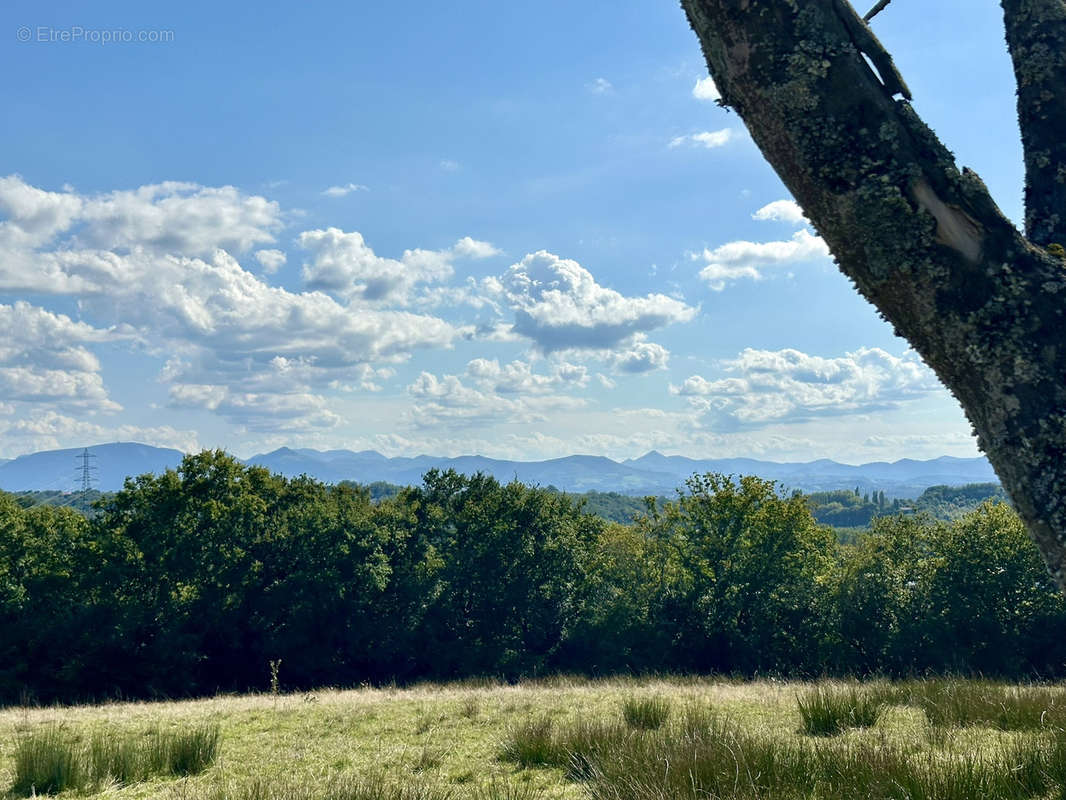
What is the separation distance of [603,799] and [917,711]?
6.49 meters

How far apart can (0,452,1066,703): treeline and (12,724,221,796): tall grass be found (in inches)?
1280

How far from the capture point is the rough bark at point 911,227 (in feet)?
7.48

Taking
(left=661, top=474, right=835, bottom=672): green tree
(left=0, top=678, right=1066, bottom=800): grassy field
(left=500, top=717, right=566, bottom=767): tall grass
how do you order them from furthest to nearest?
(left=661, top=474, right=835, bottom=672): green tree < (left=500, top=717, right=566, bottom=767): tall grass < (left=0, top=678, right=1066, bottom=800): grassy field

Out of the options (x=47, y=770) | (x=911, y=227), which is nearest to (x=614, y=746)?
(x=47, y=770)

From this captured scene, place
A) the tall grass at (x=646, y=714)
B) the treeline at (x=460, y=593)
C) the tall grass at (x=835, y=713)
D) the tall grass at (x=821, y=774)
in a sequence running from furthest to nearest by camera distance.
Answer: the treeline at (x=460, y=593), the tall grass at (x=646, y=714), the tall grass at (x=835, y=713), the tall grass at (x=821, y=774)

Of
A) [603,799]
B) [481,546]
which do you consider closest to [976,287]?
[603,799]

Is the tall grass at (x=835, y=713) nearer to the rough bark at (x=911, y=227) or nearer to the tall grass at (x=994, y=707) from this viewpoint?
the tall grass at (x=994, y=707)

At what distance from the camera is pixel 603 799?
4824 millimetres

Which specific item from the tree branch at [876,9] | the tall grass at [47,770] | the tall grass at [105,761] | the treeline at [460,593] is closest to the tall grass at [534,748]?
the tall grass at [105,761]

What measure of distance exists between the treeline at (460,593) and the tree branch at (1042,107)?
36.9 meters

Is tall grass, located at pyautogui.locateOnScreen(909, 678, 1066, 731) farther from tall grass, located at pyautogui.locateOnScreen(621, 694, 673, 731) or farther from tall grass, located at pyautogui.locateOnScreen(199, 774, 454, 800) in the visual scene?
tall grass, located at pyautogui.locateOnScreen(199, 774, 454, 800)

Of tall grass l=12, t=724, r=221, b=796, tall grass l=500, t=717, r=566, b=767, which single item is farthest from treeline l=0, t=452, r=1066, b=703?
tall grass l=12, t=724, r=221, b=796

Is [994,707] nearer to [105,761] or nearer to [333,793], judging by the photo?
[333,793]

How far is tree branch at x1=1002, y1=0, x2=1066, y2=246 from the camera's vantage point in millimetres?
2936
